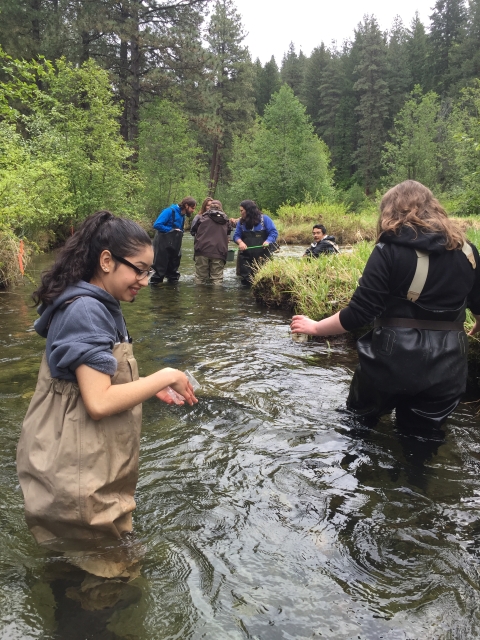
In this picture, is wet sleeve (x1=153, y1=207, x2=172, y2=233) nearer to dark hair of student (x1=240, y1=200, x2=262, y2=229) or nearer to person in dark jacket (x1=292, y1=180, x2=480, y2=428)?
dark hair of student (x1=240, y1=200, x2=262, y2=229)

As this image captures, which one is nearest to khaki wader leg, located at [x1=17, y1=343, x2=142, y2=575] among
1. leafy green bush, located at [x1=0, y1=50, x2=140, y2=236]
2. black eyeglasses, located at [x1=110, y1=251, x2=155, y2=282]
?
black eyeglasses, located at [x1=110, y1=251, x2=155, y2=282]

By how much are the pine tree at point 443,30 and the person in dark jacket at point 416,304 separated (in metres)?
70.4

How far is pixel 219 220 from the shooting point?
12.0 m

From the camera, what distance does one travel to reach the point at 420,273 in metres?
3.12

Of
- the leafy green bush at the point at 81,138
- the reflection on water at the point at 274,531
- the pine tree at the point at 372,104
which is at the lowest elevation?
the reflection on water at the point at 274,531

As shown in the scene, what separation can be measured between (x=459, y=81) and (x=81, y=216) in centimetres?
5380

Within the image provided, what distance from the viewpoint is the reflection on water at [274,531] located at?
220 cm

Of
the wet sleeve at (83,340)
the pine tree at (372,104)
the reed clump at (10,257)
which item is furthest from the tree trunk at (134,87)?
the pine tree at (372,104)

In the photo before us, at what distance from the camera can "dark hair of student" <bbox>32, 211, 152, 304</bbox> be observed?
6.95 feet

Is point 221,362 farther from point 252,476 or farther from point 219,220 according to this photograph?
point 219,220

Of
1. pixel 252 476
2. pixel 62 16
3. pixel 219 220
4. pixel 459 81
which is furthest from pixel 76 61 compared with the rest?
pixel 459 81

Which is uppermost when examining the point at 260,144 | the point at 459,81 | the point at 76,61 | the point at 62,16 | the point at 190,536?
the point at 459,81

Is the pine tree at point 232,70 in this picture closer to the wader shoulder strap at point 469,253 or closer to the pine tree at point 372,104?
the pine tree at point 372,104

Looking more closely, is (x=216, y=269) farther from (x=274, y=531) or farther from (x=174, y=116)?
(x=174, y=116)
